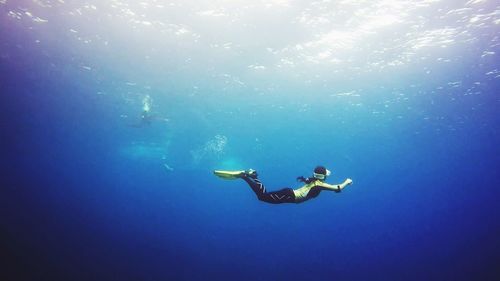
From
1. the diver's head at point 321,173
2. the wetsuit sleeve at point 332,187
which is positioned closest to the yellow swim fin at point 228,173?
the diver's head at point 321,173

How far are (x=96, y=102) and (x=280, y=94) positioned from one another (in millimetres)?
16685

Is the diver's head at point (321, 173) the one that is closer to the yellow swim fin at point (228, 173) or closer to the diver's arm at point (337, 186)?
the diver's arm at point (337, 186)

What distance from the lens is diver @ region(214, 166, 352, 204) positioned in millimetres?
7758

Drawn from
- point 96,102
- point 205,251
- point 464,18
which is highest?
point 96,102

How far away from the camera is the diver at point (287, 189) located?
7.76m

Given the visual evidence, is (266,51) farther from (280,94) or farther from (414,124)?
(414,124)

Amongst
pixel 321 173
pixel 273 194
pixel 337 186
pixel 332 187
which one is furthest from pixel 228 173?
pixel 337 186

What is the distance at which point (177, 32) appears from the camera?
15.2 meters

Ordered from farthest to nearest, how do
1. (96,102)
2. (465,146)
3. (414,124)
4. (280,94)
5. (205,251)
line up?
(205,251)
(465,146)
(414,124)
(96,102)
(280,94)

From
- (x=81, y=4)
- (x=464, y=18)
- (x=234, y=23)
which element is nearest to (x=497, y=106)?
(x=464, y=18)

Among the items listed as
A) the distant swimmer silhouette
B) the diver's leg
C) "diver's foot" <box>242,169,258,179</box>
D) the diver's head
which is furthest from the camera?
the distant swimmer silhouette

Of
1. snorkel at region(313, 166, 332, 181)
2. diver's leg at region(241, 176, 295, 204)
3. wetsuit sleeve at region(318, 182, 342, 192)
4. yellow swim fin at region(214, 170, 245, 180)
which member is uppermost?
snorkel at region(313, 166, 332, 181)

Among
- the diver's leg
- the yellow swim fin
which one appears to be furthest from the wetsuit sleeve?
the yellow swim fin

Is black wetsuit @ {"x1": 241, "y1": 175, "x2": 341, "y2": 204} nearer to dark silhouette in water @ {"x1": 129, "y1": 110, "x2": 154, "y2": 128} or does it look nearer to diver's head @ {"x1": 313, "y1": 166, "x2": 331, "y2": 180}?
diver's head @ {"x1": 313, "y1": 166, "x2": 331, "y2": 180}
